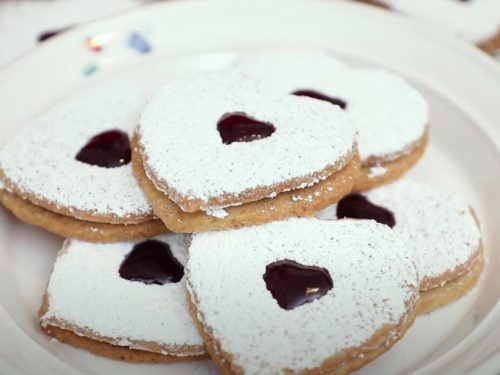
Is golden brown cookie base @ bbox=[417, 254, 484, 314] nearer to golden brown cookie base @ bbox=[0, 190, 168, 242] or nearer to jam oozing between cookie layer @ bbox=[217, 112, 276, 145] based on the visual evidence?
jam oozing between cookie layer @ bbox=[217, 112, 276, 145]

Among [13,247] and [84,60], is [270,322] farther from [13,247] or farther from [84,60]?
[84,60]

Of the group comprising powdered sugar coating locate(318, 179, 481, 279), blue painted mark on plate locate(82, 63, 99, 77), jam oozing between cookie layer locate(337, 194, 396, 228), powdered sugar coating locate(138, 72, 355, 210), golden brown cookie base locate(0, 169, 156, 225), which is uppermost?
powdered sugar coating locate(138, 72, 355, 210)

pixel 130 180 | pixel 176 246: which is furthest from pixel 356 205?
pixel 130 180

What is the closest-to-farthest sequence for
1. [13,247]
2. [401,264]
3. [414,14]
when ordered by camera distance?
[401,264]
[13,247]
[414,14]

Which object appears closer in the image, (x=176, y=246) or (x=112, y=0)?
(x=176, y=246)

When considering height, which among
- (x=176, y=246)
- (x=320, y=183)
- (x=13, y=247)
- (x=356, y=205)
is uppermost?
(x=320, y=183)

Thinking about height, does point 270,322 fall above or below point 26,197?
above

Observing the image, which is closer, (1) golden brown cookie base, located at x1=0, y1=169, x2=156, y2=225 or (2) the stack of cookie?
(2) the stack of cookie

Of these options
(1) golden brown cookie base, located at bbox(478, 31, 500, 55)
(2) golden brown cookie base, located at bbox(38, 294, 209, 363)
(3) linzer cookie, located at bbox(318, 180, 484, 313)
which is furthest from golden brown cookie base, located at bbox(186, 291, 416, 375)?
(1) golden brown cookie base, located at bbox(478, 31, 500, 55)

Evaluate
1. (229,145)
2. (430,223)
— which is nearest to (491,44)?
(430,223)
